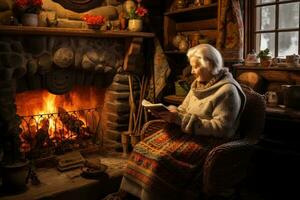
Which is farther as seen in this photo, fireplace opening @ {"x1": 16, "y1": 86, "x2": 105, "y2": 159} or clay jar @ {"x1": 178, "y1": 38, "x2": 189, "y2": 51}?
clay jar @ {"x1": 178, "y1": 38, "x2": 189, "y2": 51}

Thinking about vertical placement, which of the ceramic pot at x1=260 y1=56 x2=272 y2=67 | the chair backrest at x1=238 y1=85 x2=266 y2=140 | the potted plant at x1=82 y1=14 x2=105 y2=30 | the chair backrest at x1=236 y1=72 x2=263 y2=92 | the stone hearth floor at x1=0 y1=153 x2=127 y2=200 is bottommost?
the stone hearth floor at x1=0 y1=153 x2=127 y2=200

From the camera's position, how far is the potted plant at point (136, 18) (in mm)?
3805

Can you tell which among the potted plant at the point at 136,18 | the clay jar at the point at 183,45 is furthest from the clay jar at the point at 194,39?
the potted plant at the point at 136,18

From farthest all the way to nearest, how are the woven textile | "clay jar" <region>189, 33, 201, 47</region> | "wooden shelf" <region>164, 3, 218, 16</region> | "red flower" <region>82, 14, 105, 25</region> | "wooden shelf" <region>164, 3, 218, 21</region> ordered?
1. "clay jar" <region>189, 33, 201, 47</region>
2. "wooden shelf" <region>164, 3, 218, 21</region>
3. "wooden shelf" <region>164, 3, 218, 16</region>
4. "red flower" <region>82, 14, 105, 25</region>
5. the woven textile

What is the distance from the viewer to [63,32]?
10.8ft

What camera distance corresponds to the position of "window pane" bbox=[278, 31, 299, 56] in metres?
3.23

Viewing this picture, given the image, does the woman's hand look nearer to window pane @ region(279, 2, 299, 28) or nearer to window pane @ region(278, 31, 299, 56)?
window pane @ region(278, 31, 299, 56)

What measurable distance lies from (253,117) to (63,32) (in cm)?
177

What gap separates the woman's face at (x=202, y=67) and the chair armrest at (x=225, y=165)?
1.74ft

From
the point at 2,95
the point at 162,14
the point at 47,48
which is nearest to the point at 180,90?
the point at 162,14

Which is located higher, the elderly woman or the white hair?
the white hair

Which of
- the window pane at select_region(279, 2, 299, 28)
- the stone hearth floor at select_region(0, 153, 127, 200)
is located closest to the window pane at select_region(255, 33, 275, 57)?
the window pane at select_region(279, 2, 299, 28)

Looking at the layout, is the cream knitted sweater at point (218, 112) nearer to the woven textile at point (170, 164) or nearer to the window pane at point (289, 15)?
the woven textile at point (170, 164)

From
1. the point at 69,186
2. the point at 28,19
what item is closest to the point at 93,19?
the point at 28,19
